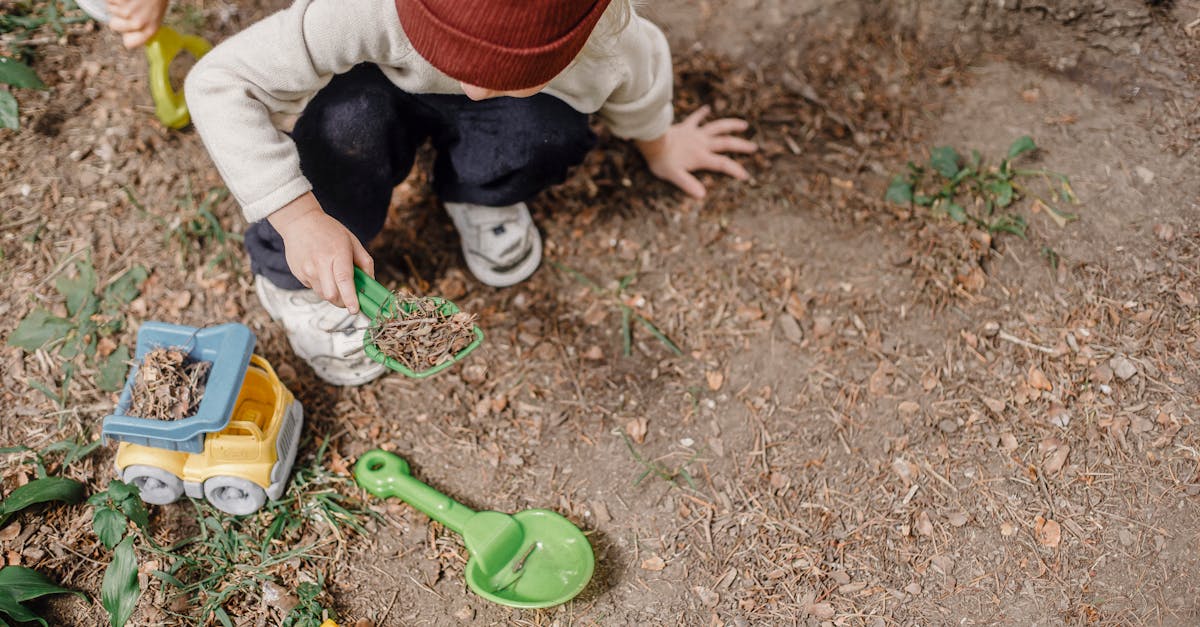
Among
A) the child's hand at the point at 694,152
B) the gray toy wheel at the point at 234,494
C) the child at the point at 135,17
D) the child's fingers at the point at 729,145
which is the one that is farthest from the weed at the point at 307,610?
the child's fingers at the point at 729,145

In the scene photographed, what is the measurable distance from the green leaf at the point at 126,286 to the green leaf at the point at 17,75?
54 cm

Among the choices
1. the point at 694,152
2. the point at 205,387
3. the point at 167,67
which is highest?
the point at 167,67

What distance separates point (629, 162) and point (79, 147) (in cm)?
139

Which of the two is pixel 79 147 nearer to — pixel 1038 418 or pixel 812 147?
pixel 812 147

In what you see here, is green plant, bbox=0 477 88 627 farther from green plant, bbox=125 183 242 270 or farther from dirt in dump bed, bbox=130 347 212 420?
green plant, bbox=125 183 242 270

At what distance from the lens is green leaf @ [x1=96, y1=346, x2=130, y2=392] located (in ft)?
6.21

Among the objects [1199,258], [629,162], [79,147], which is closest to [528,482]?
[629,162]

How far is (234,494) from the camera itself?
172 cm

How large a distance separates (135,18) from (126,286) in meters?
0.63

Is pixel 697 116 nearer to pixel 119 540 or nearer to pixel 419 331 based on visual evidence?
pixel 419 331

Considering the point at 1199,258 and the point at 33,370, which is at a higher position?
the point at 1199,258

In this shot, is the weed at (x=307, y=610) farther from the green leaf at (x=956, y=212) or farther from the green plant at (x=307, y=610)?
the green leaf at (x=956, y=212)

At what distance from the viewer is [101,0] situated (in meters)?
1.82

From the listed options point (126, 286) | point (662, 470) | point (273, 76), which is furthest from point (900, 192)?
point (126, 286)
